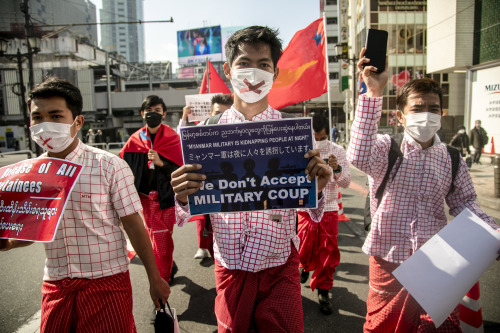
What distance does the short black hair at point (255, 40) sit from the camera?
1.89 meters

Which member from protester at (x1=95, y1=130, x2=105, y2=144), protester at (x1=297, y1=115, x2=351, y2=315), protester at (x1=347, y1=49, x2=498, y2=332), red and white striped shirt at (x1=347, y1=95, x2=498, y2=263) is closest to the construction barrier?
protester at (x1=347, y1=49, x2=498, y2=332)

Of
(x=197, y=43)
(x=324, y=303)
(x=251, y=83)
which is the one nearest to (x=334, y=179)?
(x=324, y=303)

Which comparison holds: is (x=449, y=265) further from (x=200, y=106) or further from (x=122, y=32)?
(x=122, y=32)

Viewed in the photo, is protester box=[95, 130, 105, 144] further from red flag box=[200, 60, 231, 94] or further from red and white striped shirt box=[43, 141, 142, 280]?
red and white striped shirt box=[43, 141, 142, 280]

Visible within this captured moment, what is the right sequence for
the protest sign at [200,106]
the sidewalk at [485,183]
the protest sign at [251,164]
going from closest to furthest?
1. the protest sign at [251,164]
2. the protest sign at [200,106]
3. the sidewalk at [485,183]

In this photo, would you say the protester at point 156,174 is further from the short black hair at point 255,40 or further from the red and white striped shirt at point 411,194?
the red and white striped shirt at point 411,194

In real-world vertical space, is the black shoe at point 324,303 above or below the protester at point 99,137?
below

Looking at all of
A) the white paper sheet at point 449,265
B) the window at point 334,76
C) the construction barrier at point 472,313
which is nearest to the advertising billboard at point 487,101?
the construction barrier at point 472,313

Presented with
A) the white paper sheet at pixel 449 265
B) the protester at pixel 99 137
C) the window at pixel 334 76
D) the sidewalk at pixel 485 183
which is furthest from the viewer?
the window at pixel 334 76

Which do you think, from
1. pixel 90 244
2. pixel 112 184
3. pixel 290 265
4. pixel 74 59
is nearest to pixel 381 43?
pixel 290 265

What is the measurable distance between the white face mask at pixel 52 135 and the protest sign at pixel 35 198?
0.21m

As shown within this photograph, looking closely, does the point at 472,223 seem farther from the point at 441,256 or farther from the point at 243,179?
the point at 243,179

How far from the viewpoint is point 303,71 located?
472 centimetres

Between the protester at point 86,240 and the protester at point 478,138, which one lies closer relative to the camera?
the protester at point 86,240
